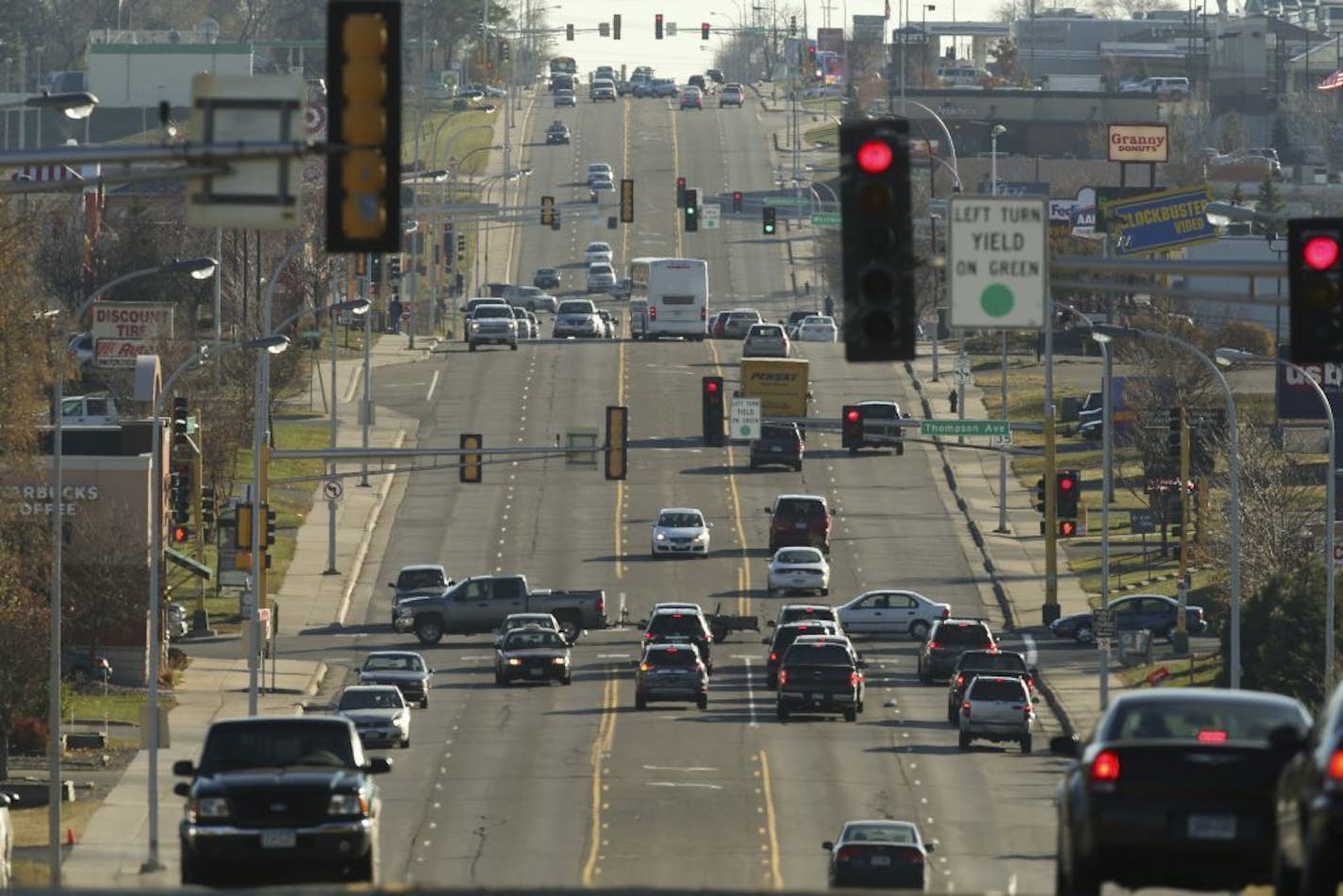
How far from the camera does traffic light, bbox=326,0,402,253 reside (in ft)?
63.0

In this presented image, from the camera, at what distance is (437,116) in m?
193

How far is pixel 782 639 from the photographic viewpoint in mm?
60750

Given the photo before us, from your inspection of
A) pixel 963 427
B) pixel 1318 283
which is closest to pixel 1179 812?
pixel 1318 283

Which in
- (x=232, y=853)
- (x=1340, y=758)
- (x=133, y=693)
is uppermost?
(x=1340, y=758)

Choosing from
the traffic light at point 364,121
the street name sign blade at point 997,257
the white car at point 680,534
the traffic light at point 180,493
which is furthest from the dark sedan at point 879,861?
the white car at point 680,534

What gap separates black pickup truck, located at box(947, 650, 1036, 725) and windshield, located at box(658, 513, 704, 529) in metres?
22.8

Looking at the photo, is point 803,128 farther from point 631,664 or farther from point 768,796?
point 768,796

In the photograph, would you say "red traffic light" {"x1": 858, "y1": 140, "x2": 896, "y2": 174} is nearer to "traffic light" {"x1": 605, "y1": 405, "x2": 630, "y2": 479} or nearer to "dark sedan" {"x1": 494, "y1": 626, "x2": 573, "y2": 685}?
Result: "dark sedan" {"x1": 494, "y1": 626, "x2": 573, "y2": 685}

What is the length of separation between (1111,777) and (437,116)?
6910 inches

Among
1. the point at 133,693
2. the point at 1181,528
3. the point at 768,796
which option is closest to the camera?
the point at 768,796

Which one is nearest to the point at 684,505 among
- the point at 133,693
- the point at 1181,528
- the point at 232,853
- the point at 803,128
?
the point at 1181,528

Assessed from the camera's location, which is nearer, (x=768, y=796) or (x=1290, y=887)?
(x=1290, y=887)

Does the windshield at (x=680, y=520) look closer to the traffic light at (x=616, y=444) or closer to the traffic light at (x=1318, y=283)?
the traffic light at (x=616, y=444)

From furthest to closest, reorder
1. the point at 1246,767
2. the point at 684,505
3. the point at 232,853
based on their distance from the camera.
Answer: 1. the point at 684,505
2. the point at 232,853
3. the point at 1246,767
